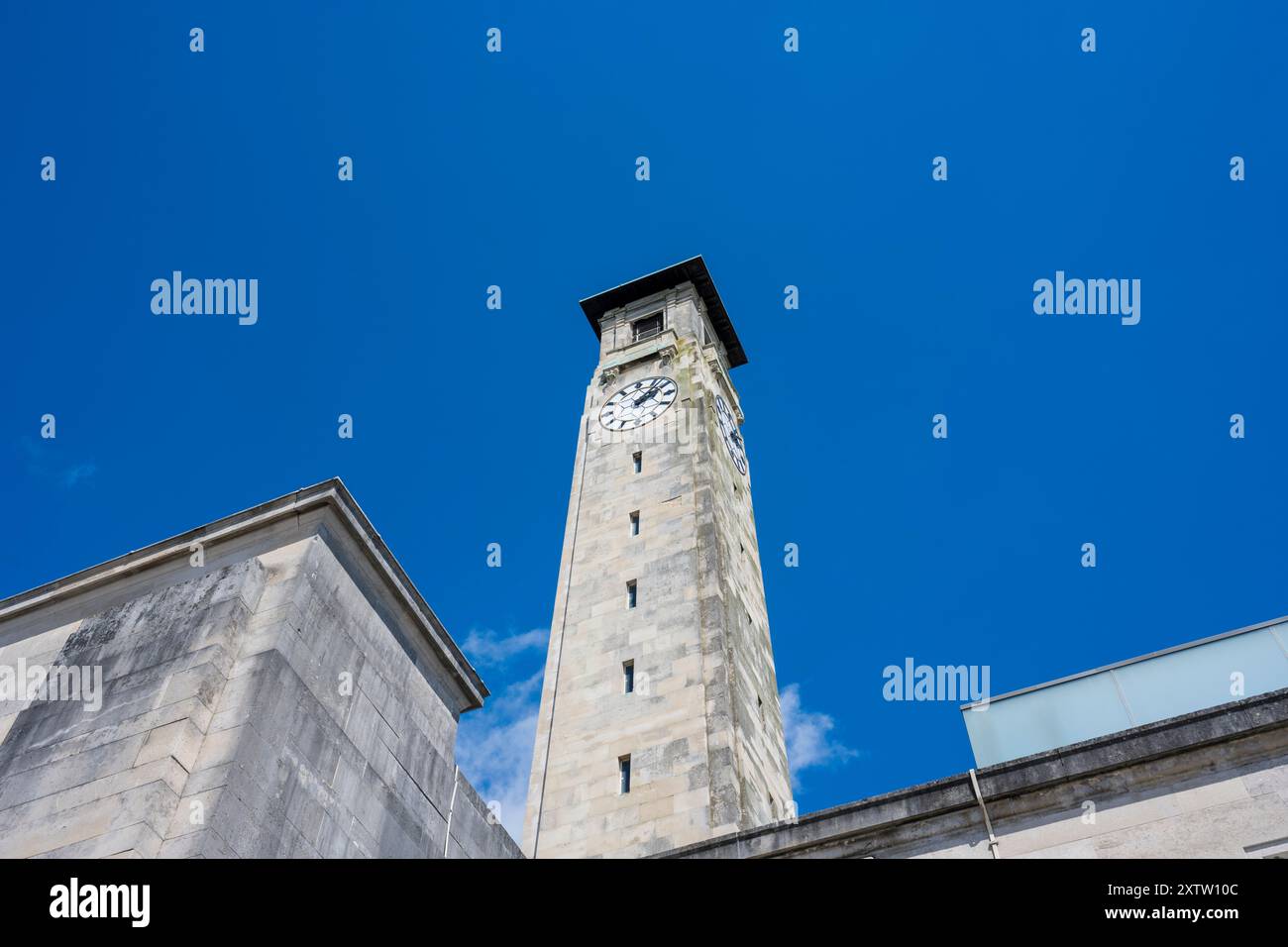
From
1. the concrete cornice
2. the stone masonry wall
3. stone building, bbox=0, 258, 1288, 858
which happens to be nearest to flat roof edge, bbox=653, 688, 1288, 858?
stone building, bbox=0, 258, 1288, 858

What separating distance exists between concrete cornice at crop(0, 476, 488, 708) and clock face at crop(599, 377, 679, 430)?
25742 millimetres

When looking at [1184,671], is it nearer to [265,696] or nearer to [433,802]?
[433,802]

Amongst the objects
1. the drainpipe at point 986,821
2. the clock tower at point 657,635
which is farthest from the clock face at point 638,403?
the drainpipe at point 986,821

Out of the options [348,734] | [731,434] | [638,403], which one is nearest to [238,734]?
[348,734]

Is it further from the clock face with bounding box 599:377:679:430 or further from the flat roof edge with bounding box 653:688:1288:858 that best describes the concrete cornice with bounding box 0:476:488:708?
the clock face with bounding box 599:377:679:430

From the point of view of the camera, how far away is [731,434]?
4406cm

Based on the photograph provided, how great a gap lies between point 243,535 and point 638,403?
92.9 feet

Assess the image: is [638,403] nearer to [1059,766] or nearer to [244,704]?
[1059,766]

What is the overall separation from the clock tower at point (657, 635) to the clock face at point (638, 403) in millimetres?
75

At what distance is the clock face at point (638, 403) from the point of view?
136 ft
